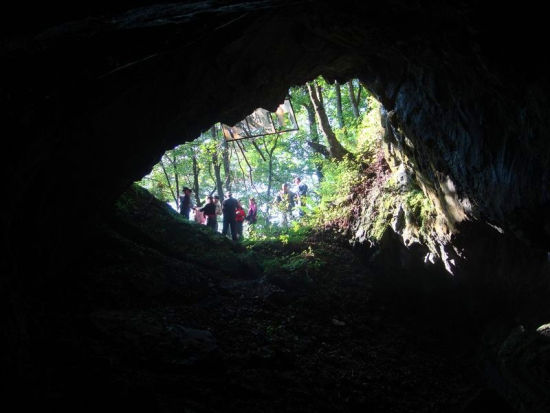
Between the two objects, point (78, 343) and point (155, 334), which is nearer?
point (78, 343)

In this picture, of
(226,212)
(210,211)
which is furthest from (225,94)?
(210,211)

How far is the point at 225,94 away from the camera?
7.68 m

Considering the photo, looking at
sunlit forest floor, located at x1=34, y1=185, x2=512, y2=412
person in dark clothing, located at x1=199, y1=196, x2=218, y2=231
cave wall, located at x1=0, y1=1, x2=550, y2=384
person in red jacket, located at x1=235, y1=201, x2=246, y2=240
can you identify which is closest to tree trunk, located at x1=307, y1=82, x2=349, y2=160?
sunlit forest floor, located at x1=34, y1=185, x2=512, y2=412

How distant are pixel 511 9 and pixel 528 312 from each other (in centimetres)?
645

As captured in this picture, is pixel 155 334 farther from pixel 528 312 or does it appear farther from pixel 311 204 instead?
pixel 311 204

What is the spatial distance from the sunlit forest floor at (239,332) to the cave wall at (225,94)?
0.91 meters

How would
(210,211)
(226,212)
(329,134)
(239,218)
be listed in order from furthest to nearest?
1. (239,218)
2. (210,211)
3. (226,212)
4. (329,134)

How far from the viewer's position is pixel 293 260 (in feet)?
36.0

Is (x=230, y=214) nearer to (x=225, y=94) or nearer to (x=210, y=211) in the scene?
(x=210, y=211)

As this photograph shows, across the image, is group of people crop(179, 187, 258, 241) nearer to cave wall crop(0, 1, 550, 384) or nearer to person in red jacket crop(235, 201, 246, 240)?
person in red jacket crop(235, 201, 246, 240)

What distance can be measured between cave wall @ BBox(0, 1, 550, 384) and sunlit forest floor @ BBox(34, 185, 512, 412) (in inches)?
35.8

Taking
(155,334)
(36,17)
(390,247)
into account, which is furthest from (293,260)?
(36,17)

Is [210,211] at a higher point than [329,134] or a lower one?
lower

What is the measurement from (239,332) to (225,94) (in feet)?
16.1
